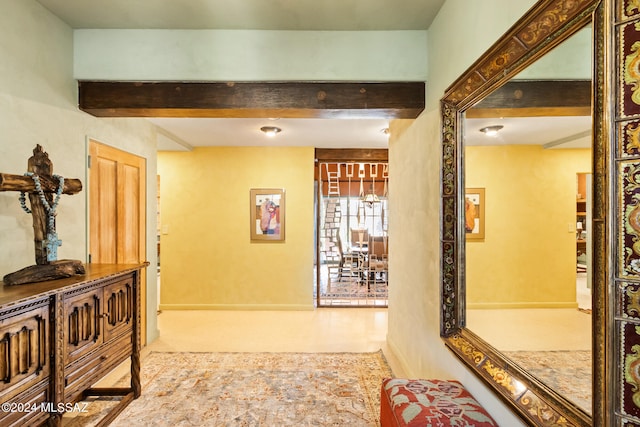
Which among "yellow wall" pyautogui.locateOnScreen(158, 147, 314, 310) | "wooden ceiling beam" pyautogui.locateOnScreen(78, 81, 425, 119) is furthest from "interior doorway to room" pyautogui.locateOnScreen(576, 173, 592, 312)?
"yellow wall" pyautogui.locateOnScreen(158, 147, 314, 310)

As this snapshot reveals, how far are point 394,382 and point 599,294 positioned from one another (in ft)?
3.97

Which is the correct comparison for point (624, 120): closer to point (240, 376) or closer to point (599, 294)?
point (599, 294)

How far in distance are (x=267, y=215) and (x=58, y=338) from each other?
3375 mm

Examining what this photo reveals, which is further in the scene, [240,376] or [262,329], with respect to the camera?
[262,329]

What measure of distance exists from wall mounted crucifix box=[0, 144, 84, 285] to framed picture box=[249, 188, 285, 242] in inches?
120

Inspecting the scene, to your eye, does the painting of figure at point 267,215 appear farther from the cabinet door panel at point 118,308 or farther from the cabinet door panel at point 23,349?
the cabinet door panel at point 23,349

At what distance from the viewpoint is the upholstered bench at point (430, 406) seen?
1.41 metres

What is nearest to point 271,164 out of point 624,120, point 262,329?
point 262,329

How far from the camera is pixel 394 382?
180cm

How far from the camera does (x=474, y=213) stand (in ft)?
5.58

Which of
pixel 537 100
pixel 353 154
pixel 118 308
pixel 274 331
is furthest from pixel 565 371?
pixel 353 154

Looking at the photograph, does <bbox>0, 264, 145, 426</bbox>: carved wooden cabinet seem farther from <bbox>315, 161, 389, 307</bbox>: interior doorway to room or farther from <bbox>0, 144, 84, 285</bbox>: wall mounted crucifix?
<bbox>315, 161, 389, 307</bbox>: interior doorway to room

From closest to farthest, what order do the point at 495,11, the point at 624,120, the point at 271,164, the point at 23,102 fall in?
the point at 624,120 → the point at 495,11 → the point at 23,102 → the point at 271,164

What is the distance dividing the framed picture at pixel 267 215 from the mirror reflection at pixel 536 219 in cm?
341
